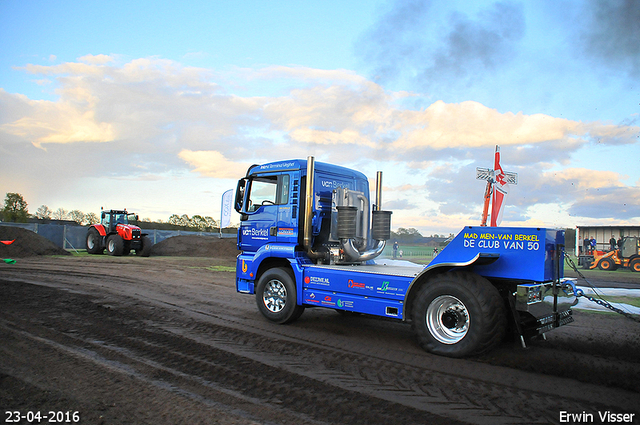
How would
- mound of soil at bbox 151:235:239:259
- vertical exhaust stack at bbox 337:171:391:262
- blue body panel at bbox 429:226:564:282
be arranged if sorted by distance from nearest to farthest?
blue body panel at bbox 429:226:564:282, vertical exhaust stack at bbox 337:171:391:262, mound of soil at bbox 151:235:239:259

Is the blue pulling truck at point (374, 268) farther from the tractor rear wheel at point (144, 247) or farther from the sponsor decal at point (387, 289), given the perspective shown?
the tractor rear wheel at point (144, 247)

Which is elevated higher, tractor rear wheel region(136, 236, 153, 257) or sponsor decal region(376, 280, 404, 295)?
sponsor decal region(376, 280, 404, 295)

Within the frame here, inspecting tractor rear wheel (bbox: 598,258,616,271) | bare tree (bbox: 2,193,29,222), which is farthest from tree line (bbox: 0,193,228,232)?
tractor rear wheel (bbox: 598,258,616,271)

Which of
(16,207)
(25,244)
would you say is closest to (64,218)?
(16,207)

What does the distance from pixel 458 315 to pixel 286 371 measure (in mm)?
2385

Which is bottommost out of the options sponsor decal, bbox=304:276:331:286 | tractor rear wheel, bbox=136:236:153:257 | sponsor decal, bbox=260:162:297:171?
tractor rear wheel, bbox=136:236:153:257

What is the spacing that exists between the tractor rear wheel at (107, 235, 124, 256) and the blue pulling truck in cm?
1757

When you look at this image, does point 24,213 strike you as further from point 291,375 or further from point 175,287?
point 291,375

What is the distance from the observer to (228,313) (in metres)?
8.59

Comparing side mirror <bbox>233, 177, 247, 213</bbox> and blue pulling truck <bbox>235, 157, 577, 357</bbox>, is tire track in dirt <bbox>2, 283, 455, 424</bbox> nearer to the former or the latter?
blue pulling truck <bbox>235, 157, 577, 357</bbox>

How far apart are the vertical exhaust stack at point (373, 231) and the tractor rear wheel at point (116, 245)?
756 inches

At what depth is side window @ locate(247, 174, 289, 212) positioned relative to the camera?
8094 millimetres

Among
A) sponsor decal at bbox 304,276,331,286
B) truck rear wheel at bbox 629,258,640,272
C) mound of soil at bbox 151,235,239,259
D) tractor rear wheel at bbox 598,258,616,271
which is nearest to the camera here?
sponsor decal at bbox 304,276,331,286

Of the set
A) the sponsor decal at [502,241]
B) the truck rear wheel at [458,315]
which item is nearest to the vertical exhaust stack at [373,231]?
the truck rear wheel at [458,315]
